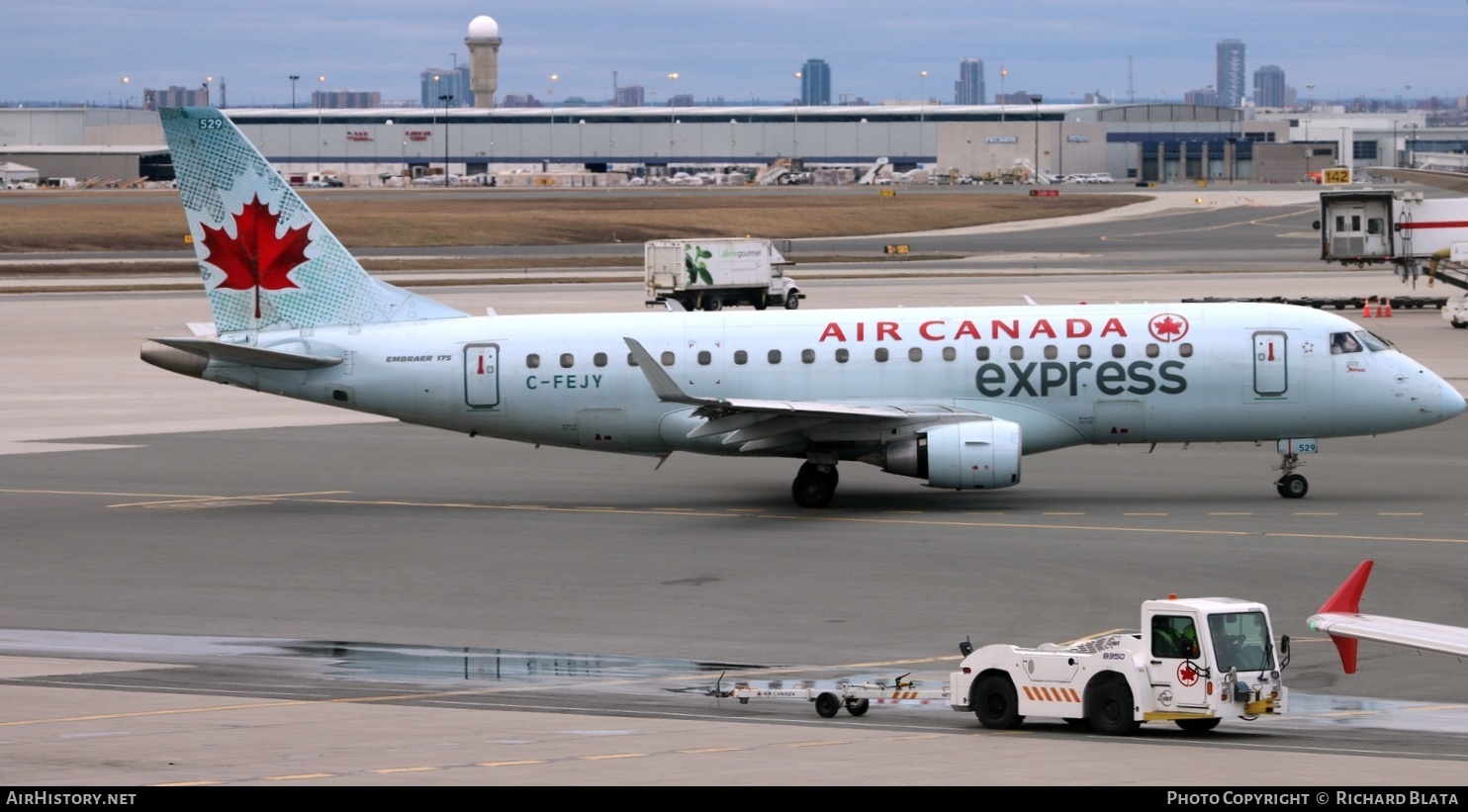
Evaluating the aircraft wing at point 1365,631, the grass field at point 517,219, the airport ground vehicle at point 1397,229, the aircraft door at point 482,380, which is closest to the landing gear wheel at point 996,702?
the aircraft wing at point 1365,631

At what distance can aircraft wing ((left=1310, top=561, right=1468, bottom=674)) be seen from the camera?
59.5 ft

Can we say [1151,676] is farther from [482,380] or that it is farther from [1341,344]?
[482,380]

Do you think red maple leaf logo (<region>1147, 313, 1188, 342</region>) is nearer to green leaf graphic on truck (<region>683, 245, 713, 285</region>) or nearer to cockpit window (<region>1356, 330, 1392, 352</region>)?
cockpit window (<region>1356, 330, 1392, 352</region>)

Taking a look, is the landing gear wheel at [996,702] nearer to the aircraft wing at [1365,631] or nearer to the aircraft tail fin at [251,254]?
the aircraft wing at [1365,631]

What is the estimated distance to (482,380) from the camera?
129 ft

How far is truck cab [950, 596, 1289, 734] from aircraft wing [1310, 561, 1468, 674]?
0.92m

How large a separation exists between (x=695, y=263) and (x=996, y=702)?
233ft

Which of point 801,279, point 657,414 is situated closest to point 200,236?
→ point 657,414

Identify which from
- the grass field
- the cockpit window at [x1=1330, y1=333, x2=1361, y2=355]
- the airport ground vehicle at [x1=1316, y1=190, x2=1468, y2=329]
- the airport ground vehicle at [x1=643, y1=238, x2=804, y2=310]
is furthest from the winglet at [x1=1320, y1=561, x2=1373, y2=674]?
the grass field

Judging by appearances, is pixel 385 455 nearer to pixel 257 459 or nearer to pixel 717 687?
pixel 257 459

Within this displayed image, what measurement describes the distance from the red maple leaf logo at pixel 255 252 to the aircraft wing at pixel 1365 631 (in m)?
26.9

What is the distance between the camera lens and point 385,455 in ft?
157

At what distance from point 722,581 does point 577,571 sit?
2762 mm

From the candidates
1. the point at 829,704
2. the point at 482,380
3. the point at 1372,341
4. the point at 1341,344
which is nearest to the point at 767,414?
the point at 482,380
